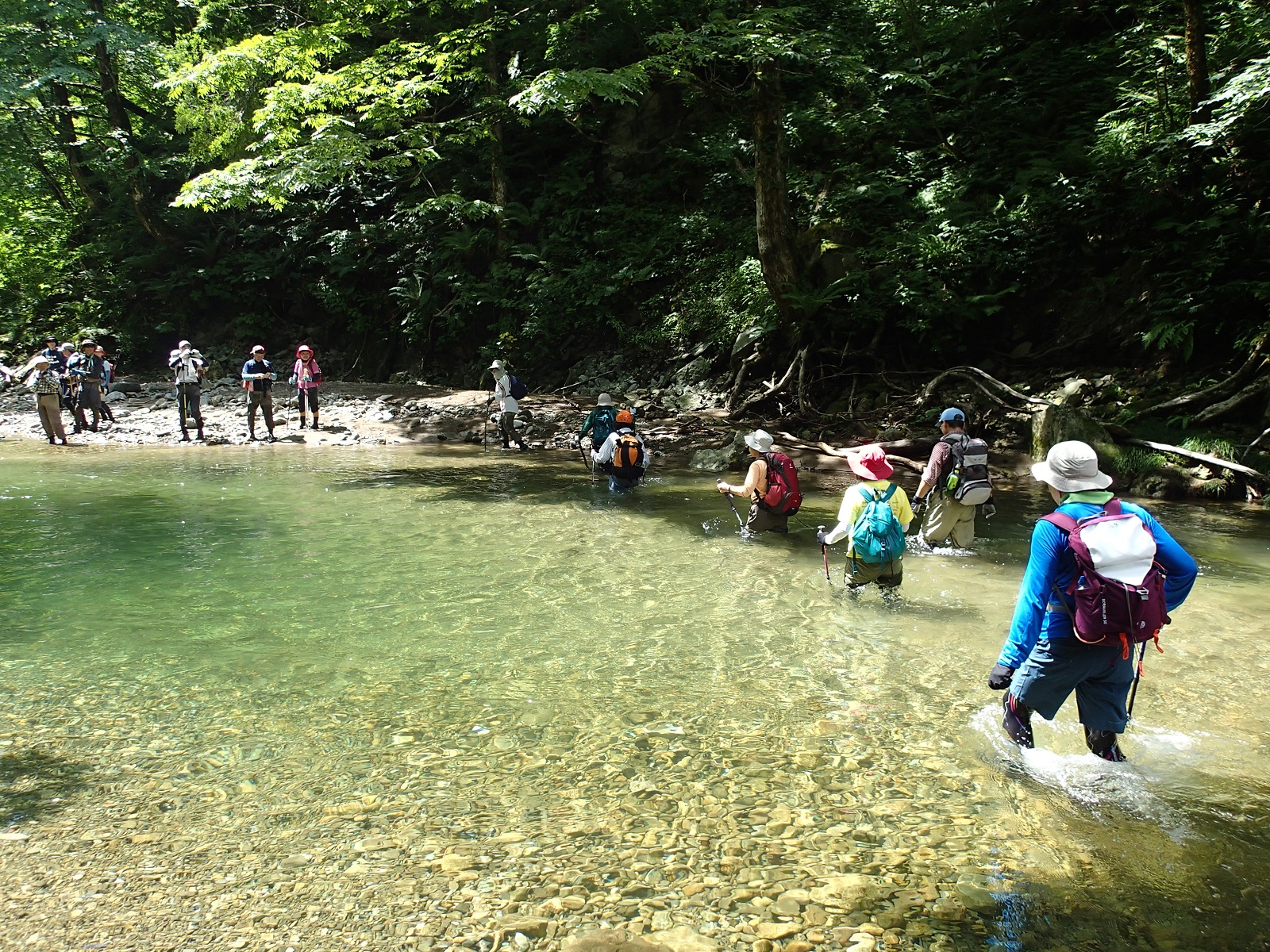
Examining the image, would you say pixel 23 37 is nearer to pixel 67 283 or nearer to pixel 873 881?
pixel 67 283

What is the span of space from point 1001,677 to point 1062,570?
70 cm

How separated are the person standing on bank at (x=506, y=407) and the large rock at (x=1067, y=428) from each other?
10147mm

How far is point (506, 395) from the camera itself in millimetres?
18000

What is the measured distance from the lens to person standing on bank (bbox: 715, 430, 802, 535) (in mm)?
9633

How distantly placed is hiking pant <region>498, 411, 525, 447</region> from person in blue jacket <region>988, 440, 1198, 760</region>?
15.1 metres

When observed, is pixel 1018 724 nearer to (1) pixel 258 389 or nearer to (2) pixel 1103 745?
(2) pixel 1103 745

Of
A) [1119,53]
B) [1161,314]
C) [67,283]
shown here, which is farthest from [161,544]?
[67,283]

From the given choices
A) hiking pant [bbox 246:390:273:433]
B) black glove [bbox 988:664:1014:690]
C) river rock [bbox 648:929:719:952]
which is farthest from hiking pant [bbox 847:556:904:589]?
hiking pant [bbox 246:390:273:433]

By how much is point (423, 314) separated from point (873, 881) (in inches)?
977

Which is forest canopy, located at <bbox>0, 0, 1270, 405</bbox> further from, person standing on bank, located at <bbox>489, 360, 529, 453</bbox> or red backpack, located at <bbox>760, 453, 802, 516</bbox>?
red backpack, located at <bbox>760, 453, 802, 516</bbox>

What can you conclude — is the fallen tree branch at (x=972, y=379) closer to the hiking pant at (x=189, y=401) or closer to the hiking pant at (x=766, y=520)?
the hiking pant at (x=766, y=520)

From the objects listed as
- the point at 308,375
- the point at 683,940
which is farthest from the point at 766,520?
the point at 308,375

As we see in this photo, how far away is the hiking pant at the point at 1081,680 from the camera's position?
407 centimetres

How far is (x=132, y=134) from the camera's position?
29.0 meters
